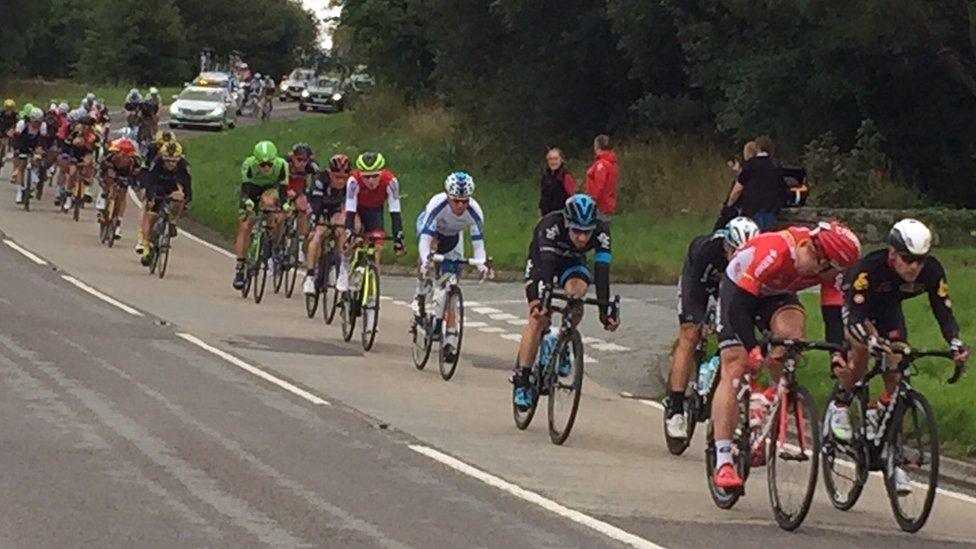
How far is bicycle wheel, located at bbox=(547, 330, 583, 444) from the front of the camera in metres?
14.7

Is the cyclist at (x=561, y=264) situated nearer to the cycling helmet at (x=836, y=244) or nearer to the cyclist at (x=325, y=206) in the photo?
the cycling helmet at (x=836, y=244)

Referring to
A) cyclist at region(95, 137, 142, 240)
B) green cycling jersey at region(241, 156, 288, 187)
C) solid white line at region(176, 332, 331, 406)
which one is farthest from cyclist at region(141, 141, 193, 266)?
solid white line at region(176, 332, 331, 406)

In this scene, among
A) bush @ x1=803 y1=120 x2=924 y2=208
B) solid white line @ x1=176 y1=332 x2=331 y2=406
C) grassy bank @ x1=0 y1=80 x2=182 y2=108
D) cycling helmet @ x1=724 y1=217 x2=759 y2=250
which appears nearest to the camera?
cycling helmet @ x1=724 y1=217 x2=759 y2=250

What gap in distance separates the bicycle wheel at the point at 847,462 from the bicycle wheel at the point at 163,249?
649 inches

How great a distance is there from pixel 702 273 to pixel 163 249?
1513cm

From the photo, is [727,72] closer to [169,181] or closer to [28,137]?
[28,137]

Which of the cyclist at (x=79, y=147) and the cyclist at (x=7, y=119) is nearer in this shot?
the cyclist at (x=79, y=147)

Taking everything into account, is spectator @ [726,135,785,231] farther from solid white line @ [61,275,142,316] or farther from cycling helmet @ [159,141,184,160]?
solid white line @ [61,275,142,316]

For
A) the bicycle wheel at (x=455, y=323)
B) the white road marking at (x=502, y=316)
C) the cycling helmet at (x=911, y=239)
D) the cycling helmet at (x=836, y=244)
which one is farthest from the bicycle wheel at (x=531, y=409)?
the white road marking at (x=502, y=316)

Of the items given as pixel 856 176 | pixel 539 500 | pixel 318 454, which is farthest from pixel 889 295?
pixel 856 176

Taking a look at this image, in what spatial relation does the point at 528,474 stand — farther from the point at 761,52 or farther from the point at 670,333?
the point at 761,52

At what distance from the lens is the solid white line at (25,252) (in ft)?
95.4

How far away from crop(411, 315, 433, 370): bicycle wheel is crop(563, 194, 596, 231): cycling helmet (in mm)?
4380

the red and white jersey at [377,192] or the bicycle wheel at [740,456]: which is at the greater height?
the red and white jersey at [377,192]
